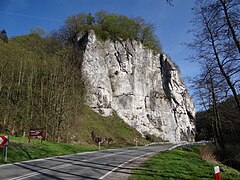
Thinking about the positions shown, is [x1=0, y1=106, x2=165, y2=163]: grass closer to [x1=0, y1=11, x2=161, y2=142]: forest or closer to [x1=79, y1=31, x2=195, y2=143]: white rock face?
[x1=0, y1=11, x2=161, y2=142]: forest

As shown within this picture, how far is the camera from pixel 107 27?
51.4 meters

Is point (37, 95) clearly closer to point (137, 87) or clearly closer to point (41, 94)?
point (41, 94)

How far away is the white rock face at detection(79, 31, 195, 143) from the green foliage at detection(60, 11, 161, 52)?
2.33 meters

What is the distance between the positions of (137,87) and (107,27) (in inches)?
588

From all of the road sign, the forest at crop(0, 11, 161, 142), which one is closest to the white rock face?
the forest at crop(0, 11, 161, 142)

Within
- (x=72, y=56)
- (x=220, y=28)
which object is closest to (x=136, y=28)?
(x=72, y=56)

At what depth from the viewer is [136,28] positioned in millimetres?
54781

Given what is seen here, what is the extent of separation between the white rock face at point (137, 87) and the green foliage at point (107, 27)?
233 cm

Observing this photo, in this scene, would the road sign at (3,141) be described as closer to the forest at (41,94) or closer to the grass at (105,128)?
the forest at (41,94)

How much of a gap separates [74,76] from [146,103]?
24.4 meters

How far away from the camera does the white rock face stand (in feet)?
139

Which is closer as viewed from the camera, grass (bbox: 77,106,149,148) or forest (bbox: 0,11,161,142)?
forest (bbox: 0,11,161,142)

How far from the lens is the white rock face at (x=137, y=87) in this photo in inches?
1666

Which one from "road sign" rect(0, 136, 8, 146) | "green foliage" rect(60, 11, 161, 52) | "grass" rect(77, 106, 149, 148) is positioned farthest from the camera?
"green foliage" rect(60, 11, 161, 52)
